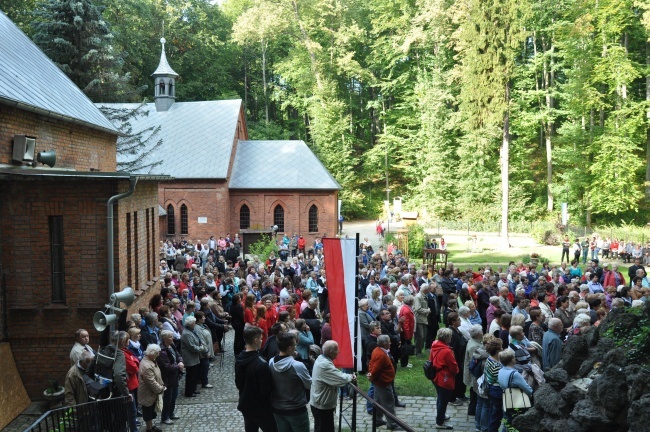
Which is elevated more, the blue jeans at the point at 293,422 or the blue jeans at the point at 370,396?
the blue jeans at the point at 293,422

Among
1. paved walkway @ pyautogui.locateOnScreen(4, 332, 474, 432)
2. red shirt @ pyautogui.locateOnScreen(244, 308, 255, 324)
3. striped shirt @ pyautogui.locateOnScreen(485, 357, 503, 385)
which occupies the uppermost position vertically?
Result: red shirt @ pyautogui.locateOnScreen(244, 308, 255, 324)

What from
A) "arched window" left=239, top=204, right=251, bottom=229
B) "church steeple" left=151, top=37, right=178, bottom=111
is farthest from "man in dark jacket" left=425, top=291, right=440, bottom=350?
"church steeple" left=151, top=37, right=178, bottom=111

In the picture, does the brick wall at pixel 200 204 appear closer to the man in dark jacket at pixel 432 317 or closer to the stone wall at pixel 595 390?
the man in dark jacket at pixel 432 317

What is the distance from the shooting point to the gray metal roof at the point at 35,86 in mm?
12466

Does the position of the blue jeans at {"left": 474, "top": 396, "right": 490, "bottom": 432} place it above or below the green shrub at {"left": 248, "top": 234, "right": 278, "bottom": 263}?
below

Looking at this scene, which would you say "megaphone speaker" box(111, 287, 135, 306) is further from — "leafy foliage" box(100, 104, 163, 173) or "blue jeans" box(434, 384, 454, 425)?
"leafy foliage" box(100, 104, 163, 173)

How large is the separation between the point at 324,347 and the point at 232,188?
28137 mm

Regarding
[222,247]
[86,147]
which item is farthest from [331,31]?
[86,147]

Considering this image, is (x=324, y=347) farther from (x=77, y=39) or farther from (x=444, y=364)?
(x=77, y=39)

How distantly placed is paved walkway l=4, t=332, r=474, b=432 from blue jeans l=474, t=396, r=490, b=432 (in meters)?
0.39

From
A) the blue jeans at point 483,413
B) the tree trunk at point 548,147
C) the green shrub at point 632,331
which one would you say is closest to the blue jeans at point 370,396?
the blue jeans at point 483,413

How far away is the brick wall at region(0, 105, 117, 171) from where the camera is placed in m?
12.2

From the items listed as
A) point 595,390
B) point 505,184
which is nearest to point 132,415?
point 595,390

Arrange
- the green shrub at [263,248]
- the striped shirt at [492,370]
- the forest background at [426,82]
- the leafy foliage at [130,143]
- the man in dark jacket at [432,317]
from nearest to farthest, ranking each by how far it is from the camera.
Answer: the striped shirt at [492,370]
the man in dark jacket at [432,317]
the green shrub at [263,248]
the leafy foliage at [130,143]
the forest background at [426,82]
